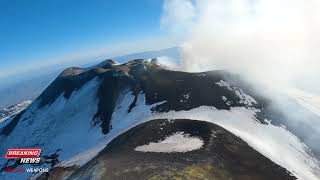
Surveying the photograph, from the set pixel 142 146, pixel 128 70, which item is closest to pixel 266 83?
pixel 128 70

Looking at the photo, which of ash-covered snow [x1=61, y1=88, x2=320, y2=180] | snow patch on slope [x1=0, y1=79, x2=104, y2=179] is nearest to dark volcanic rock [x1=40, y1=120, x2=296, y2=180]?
ash-covered snow [x1=61, y1=88, x2=320, y2=180]

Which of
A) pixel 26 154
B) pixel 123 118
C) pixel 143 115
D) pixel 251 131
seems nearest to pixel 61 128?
pixel 123 118

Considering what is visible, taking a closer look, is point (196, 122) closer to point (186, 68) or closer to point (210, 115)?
point (210, 115)

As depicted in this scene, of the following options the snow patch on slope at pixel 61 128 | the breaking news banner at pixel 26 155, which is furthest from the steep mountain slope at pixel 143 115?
the breaking news banner at pixel 26 155

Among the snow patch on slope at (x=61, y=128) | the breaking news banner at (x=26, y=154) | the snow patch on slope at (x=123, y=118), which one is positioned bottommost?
the snow patch on slope at (x=61, y=128)

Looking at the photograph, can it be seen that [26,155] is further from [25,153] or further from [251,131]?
[251,131]

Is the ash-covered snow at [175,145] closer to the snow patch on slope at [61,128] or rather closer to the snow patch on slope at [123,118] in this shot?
the snow patch on slope at [123,118]

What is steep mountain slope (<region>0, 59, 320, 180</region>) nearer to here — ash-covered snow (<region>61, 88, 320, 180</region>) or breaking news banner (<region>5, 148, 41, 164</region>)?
ash-covered snow (<region>61, 88, 320, 180</region>)
